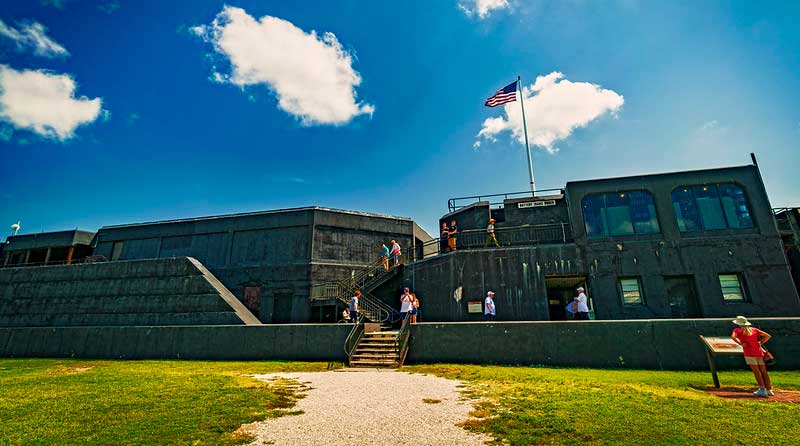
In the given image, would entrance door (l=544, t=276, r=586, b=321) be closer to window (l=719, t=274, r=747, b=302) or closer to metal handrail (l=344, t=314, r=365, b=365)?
window (l=719, t=274, r=747, b=302)

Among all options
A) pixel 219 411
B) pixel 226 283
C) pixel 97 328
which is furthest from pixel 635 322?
pixel 226 283

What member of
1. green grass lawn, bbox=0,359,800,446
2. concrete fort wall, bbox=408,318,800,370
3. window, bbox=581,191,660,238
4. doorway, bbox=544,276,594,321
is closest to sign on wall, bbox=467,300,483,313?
concrete fort wall, bbox=408,318,800,370

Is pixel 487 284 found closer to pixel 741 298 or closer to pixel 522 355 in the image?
pixel 522 355

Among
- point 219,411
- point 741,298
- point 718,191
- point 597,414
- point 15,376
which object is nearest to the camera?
point 597,414

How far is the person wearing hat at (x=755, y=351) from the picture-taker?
7234mm

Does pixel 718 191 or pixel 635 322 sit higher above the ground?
pixel 718 191

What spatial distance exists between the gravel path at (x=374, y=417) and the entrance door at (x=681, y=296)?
1200 centimetres

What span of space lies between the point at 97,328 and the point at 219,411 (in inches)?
577

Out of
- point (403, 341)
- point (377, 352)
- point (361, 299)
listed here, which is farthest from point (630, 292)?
point (361, 299)

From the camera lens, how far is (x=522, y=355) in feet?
39.8

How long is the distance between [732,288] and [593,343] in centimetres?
837

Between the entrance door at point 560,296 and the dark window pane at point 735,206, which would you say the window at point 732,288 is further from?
the entrance door at point 560,296

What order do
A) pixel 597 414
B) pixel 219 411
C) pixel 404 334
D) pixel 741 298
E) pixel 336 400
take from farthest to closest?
pixel 741 298 → pixel 404 334 → pixel 336 400 → pixel 219 411 → pixel 597 414

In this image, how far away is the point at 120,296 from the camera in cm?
1850
